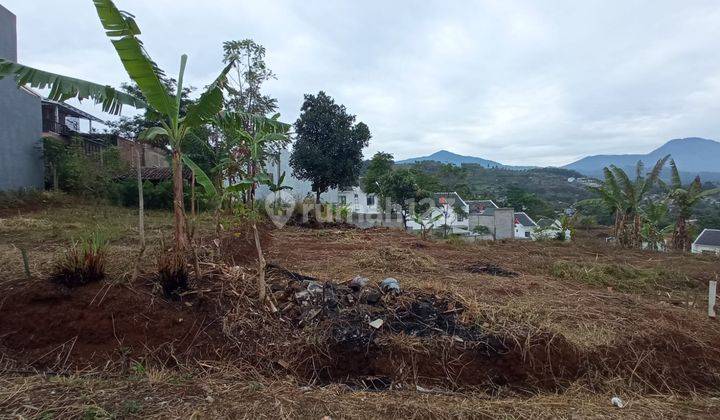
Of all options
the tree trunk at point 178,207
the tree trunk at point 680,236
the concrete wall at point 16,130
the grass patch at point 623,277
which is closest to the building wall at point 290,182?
the concrete wall at point 16,130

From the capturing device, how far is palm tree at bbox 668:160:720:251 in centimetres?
1167

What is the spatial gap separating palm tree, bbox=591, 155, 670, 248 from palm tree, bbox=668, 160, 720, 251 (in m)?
0.98

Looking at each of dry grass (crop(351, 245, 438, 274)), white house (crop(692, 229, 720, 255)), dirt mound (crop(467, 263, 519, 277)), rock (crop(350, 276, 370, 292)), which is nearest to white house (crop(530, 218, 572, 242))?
dirt mound (crop(467, 263, 519, 277))

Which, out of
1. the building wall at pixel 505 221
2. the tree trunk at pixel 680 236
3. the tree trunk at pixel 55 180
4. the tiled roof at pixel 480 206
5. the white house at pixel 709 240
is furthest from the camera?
the tiled roof at pixel 480 206

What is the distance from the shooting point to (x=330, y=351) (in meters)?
2.99

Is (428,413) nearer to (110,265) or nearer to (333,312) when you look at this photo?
(333,312)

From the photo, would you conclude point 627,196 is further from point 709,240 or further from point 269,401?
point 709,240

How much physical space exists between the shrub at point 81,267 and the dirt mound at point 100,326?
8cm

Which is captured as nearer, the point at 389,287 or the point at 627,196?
the point at 389,287

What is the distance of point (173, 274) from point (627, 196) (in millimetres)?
13126

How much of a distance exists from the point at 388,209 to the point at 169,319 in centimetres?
1348

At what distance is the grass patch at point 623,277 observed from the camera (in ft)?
18.2

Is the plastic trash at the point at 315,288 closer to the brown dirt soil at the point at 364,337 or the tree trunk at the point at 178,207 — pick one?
the brown dirt soil at the point at 364,337

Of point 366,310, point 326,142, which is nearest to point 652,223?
point 326,142
